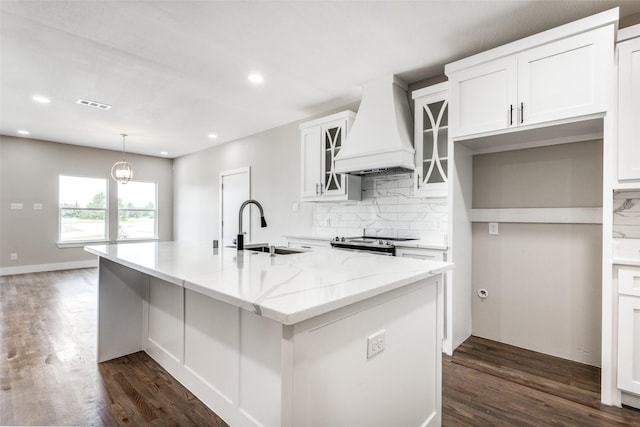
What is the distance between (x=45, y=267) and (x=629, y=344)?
841 centimetres

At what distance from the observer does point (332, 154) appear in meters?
3.82

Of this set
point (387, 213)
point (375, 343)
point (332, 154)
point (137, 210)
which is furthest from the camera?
point (137, 210)

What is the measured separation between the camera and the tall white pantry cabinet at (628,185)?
1.88 meters

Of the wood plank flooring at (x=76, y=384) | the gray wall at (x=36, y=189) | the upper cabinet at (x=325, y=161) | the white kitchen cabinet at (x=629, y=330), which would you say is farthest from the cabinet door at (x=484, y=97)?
the gray wall at (x=36, y=189)

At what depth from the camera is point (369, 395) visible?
1264 millimetres

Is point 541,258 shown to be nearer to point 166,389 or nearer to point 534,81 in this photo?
point 534,81

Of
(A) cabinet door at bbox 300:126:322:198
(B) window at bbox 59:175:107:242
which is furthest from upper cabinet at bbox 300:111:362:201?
(B) window at bbox 59:175:107:242

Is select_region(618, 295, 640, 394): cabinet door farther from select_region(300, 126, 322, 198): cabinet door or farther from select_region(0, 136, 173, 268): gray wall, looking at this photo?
select_region(0, 136, 173, 268): gray wall

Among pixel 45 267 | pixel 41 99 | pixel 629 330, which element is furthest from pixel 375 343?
pixel 45 267

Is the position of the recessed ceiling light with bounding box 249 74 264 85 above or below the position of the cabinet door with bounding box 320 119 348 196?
above

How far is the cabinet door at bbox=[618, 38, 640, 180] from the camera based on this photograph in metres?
1.89

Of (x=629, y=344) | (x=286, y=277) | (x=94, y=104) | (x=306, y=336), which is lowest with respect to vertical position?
(x=629, y=344)

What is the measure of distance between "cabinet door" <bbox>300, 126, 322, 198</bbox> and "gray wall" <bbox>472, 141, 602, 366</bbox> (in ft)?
5.93

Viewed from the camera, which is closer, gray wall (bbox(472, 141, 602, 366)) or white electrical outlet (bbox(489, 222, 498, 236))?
gray wall (bbox(472, 141, 602, 366))
